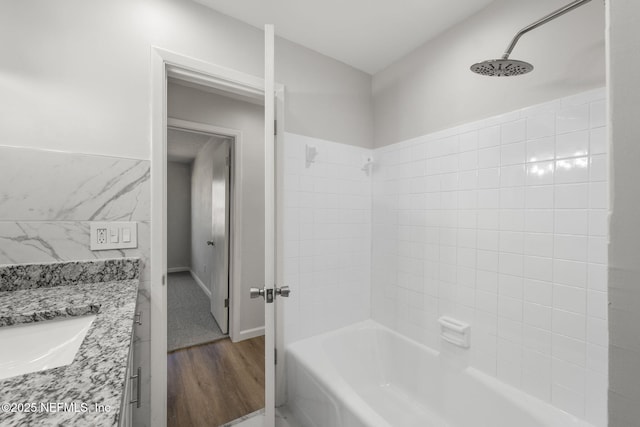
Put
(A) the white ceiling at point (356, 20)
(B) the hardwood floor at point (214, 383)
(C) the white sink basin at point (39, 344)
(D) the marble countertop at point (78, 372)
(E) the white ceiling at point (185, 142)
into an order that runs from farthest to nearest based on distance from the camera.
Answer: (E) the white ceiling at point (185, 142) → (B) the hardwood floor at point (214, 383) → (A) the white ceiling at point (356, 20) → (C) the white sink basin at point (39, 344) → (D) the marble countertop at point (78, 372)

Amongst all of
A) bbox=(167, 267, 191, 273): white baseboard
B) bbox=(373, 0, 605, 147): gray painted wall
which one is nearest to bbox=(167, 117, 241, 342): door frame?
bbox=(373, 0, 605, 147): gray painted wall

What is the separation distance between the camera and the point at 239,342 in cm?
271

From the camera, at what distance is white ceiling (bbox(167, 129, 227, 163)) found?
372cm

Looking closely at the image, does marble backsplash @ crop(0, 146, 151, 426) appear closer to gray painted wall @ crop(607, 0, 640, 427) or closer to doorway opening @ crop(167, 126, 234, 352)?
doorway opening @ crop(167, 126, 234, 352)

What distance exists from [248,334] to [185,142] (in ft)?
9.62

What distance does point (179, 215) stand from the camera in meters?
5.81

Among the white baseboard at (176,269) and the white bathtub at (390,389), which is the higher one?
the white bathtub at (390,389)

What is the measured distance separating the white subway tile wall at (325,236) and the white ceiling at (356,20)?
0.63 meters

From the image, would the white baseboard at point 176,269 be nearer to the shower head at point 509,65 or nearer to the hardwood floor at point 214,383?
the hardwood floor at point 214,383

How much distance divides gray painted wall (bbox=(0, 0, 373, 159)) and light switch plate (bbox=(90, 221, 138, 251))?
12.7 inches

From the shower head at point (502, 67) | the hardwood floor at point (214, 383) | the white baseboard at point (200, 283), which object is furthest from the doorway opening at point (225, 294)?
the shower head at point (502, 67)

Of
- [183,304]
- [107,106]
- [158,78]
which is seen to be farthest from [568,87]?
[183,304]

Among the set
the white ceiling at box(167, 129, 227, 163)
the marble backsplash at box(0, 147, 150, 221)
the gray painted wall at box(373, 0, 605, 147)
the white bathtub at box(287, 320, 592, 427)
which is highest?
the white ceiling at box(167, 129, 227, 163)

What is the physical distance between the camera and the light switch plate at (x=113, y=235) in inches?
48.3
